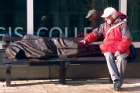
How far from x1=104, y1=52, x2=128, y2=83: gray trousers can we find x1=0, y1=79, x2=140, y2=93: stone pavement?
0.27 metres

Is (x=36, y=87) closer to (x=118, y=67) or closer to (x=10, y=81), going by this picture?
(x=10, y=81)

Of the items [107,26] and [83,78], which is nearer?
[107,26]

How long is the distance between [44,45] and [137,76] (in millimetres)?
1984

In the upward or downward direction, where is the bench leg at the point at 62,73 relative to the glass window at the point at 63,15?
downward

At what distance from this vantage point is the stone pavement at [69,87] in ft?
28.1

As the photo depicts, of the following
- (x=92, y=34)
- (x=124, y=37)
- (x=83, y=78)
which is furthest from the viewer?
(x=83, y=78)

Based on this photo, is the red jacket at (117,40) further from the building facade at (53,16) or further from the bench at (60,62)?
the building facade at (53,16)

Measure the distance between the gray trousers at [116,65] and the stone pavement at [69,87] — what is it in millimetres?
271

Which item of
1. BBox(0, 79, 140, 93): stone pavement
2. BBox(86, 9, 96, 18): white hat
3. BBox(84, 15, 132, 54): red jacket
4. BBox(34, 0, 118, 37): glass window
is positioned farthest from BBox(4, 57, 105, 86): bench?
BBox(86, 9, 96, 18): white hat

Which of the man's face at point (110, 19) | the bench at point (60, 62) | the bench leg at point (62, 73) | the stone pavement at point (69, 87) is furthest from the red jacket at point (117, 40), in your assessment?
the bench leg at point (62, 73)

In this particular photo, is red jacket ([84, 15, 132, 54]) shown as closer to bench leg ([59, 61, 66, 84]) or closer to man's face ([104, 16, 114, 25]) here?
man's face ([104, 16, 114, 25])

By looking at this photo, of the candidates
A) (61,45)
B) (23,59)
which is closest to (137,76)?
(61,45)

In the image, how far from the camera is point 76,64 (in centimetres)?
959

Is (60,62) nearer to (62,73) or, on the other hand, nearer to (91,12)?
(62,73)
